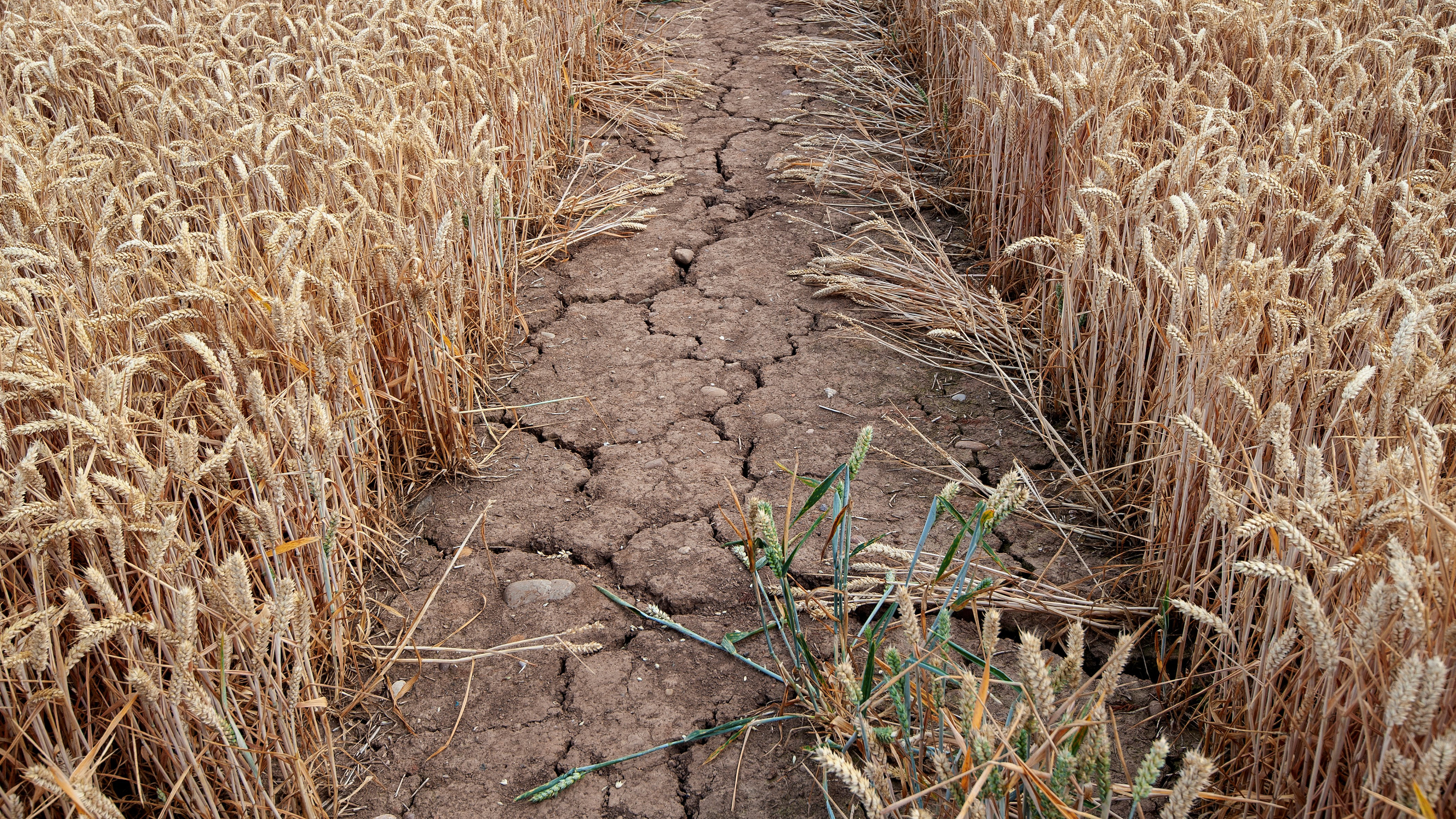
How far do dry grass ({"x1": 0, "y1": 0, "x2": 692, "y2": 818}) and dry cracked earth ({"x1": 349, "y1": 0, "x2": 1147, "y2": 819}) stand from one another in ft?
0.55

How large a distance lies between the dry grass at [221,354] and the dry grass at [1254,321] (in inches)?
52.1

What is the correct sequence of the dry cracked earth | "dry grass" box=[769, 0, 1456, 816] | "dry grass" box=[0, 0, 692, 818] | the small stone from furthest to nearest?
the small stone < the dry cracked earth < "dry grass" box=[0, 0, 692, 818] < "dry grass" box=[769, 0, 1456, 816]

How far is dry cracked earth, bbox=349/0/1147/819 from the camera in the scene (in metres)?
1.75

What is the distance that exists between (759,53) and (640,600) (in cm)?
356

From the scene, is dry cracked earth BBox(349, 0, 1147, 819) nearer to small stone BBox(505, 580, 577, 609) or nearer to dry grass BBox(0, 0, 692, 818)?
small stone BBox(505, 580, 577, 609)

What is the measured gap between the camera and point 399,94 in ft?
8.80

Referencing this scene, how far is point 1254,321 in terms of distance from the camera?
1.71m

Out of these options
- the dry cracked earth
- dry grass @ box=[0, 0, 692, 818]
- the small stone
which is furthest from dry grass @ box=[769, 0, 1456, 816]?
dry grass @ box=[0, 0, 692, 818]

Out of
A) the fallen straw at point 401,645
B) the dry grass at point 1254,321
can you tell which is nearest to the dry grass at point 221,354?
the fallen straw at point 401,645

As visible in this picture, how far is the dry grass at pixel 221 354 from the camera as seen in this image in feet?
4.48

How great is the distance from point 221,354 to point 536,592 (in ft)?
2.76

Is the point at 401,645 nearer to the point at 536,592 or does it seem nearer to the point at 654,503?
the point at 536,592

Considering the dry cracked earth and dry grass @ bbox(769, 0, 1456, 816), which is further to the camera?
the dry cracked earth

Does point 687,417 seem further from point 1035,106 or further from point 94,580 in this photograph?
point 94,580
